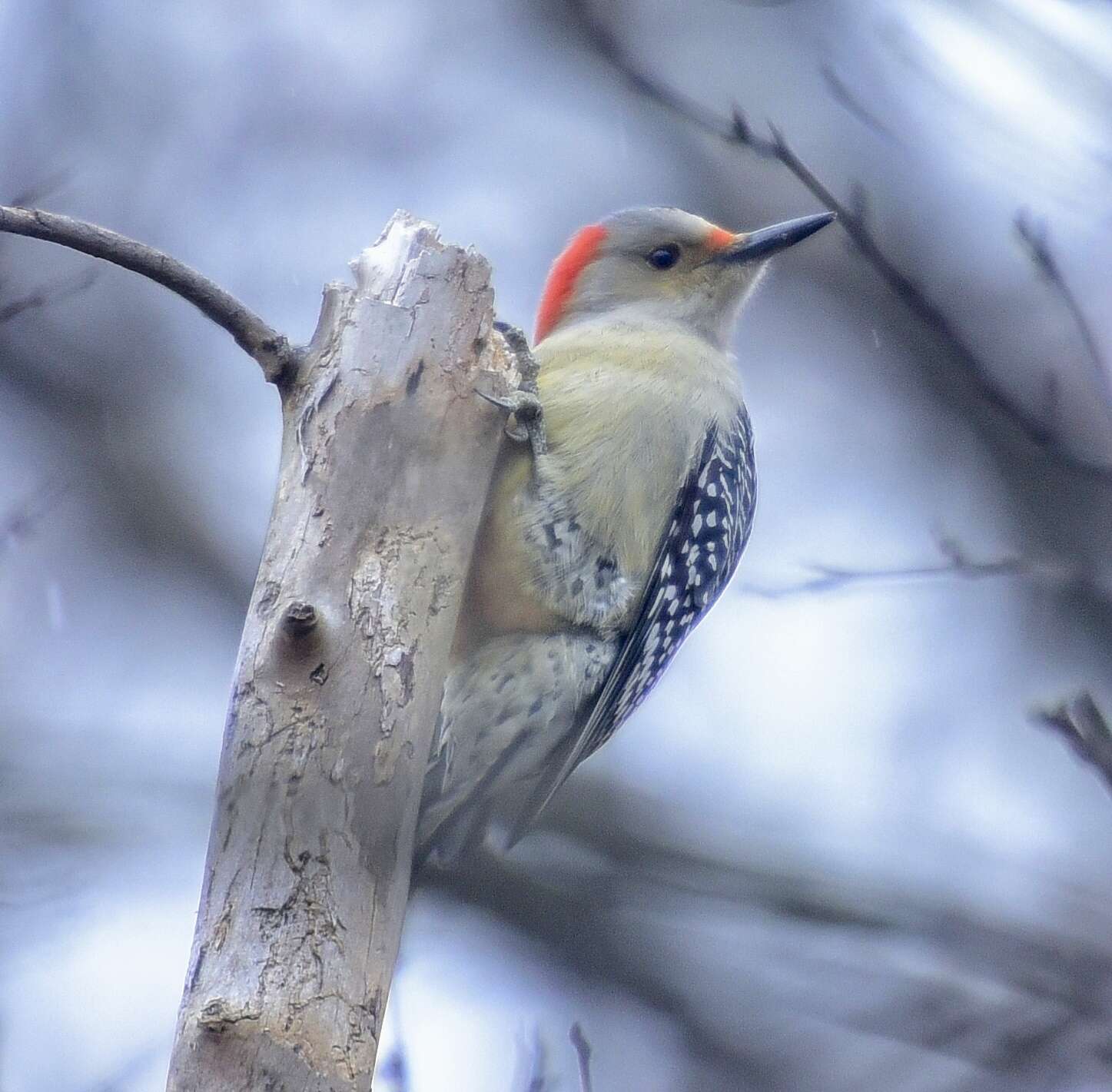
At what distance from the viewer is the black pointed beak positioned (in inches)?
199

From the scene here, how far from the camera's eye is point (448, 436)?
337 centimetres

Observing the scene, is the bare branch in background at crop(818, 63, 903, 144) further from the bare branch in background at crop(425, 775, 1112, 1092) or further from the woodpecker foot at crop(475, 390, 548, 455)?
the bare branch in background at crop(425, 775, 1112, 1092)

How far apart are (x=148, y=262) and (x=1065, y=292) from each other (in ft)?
6.77

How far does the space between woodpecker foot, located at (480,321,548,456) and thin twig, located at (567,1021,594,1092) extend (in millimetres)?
1519

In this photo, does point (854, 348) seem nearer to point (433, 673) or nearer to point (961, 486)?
point (961, 486)

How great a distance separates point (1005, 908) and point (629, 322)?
2411 millimetres

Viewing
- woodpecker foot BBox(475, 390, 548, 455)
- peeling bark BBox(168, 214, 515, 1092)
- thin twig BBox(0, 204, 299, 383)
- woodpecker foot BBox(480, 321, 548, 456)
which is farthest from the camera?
woodpecker foot BBox(480, 321, 548, 456)

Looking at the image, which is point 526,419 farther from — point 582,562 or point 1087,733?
point 1087,733

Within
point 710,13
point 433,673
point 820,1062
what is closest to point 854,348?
point 710,13

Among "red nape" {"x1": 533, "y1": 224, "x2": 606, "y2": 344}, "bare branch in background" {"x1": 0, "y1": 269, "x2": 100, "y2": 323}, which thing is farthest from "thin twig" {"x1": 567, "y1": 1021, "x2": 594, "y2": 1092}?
"bare branch in background" {"x1": 0, "y1": 269, "x2": 100, "y2": 323}

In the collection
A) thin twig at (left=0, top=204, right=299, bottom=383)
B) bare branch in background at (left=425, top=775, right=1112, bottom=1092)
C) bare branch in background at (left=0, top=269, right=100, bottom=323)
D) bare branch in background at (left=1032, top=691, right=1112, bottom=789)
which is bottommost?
bare branch in background at (left=1032, top=691, right=1112, bottom=789)

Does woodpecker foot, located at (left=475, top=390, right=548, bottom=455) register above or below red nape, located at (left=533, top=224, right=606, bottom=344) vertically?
below

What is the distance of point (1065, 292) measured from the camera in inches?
133

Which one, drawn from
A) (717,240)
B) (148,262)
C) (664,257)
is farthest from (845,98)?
(148,262)
